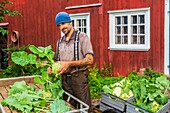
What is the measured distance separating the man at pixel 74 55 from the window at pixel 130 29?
4.52 meters

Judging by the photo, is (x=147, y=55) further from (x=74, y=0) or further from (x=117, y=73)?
(x=74, y=0)

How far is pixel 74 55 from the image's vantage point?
3.77 m

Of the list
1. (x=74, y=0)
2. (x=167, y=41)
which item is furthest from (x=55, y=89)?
(x=74, y=0)

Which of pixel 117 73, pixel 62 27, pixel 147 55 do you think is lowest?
pixel 117 73

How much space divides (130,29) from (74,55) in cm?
501

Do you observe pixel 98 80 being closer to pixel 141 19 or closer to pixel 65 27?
pixel 141 19

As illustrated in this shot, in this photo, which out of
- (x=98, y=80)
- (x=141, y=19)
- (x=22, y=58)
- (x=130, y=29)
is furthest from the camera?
(x=130, y=29)

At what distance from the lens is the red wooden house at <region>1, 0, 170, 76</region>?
25.4 ft

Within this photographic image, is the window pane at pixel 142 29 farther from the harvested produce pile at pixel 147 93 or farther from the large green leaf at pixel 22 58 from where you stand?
the large green leaf at pixel 22 58

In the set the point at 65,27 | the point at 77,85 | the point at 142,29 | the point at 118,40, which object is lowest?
the point at 77,85

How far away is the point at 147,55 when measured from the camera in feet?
26.5

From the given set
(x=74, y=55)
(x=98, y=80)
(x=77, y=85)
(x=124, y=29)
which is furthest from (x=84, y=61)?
(x=124, y=29)

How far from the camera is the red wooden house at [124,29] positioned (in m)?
7.73

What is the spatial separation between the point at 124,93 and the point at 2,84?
174 cm
